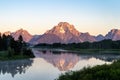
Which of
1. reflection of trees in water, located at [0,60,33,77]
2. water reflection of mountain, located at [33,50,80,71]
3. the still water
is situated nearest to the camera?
the still water

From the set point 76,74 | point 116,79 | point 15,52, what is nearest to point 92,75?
point 116,79

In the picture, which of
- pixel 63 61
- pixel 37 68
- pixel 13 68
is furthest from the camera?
pixel 63 61

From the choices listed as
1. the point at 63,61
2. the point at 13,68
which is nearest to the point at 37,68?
the point at 13,68

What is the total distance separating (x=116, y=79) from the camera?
21.0 meters

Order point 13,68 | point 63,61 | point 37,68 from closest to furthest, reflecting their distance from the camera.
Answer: point 37,68, point 13,68, point 63,61

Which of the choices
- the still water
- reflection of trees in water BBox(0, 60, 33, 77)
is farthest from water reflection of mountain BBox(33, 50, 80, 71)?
reflection of trees in water BBox(0, 60, 33, 77)

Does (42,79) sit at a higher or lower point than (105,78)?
lower

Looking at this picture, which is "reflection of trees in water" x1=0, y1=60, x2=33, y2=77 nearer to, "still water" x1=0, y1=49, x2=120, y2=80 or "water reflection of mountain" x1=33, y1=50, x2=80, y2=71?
"still water" x1=0, y1=49, x2=120, y2=80

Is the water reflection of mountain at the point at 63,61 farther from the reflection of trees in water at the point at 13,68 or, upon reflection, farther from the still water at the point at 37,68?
the reflection of trees in water at the point at 13,68

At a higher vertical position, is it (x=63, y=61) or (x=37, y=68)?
(x=37, y=68)

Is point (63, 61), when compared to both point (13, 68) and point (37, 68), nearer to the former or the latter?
point (37, 68)

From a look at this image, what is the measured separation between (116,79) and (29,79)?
24708 mm

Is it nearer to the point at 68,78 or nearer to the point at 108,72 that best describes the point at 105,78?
the point at 108,72

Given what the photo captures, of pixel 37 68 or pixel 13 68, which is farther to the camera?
pixel 13 68
